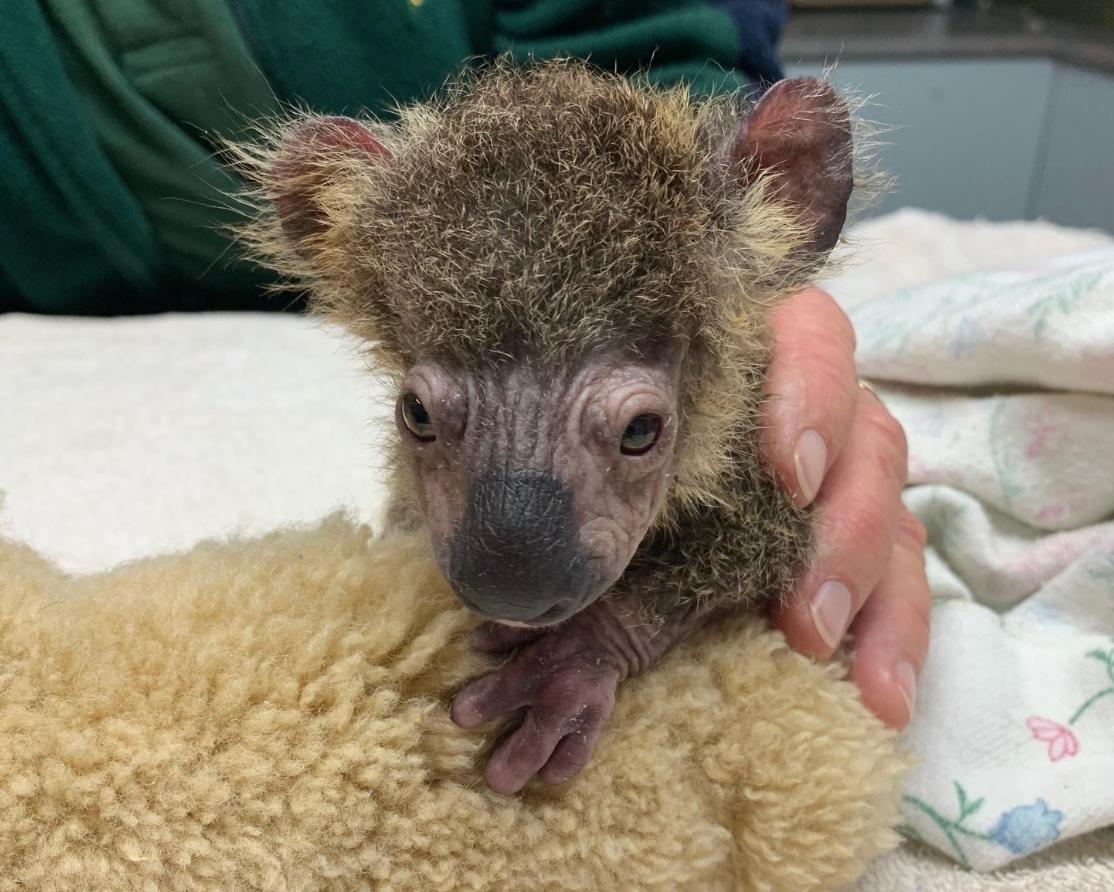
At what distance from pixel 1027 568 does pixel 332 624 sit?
0.89 m

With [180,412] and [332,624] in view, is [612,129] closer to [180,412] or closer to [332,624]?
[332,624]

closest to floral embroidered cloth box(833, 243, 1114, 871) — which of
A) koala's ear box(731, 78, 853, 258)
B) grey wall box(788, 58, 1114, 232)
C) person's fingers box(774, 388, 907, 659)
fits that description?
person's fingers box(774, 388, 907, 659)

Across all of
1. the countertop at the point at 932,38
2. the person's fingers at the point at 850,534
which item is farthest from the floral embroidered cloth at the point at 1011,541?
the countertop at the point at 932,38

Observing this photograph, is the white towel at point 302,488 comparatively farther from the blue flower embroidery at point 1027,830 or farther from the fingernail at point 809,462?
the fingernail at point 809,462

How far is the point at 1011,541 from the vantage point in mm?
1197

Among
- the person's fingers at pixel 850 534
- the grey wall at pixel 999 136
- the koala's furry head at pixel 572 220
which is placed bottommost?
the grey wall at pixel 999 136

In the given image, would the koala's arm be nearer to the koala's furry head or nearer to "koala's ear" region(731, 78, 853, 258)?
the koala's furry head

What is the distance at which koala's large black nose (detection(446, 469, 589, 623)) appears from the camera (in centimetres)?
54

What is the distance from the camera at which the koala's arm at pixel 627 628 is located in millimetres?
634

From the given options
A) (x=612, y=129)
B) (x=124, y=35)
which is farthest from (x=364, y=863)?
(x=124, y=35)

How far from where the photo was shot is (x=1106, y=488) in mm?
1134

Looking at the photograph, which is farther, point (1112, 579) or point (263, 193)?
point (1112, 579)

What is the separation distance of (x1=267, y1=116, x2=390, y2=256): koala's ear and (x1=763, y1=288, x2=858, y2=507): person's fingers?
1.18ft

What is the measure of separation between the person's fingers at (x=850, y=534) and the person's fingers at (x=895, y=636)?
47 millimetres
